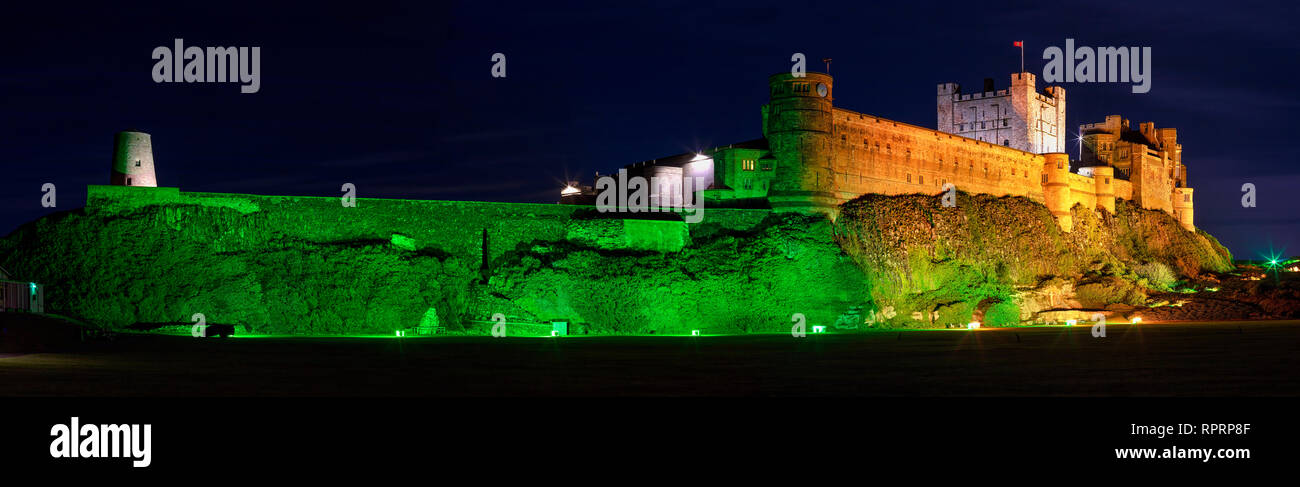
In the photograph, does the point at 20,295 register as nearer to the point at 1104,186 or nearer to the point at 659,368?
the point at 659,368

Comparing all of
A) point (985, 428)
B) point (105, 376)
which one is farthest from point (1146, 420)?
point (105, 376)

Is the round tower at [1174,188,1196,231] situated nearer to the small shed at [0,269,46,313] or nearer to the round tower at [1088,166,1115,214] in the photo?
the round tower at [1088,166,1115,214]

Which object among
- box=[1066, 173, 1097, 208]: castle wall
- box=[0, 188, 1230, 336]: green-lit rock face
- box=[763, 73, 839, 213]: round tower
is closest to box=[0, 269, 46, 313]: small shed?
box=[0, 188, 1230, 336]: green-lit rock face

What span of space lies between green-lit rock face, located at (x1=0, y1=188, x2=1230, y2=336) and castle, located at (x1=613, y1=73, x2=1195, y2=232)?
11.0ft

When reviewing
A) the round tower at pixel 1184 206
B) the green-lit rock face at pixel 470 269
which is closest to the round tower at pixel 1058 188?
the green-lit rock face at pixel 470 269

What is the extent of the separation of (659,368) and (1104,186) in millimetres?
76872

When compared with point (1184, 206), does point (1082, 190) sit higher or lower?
higher

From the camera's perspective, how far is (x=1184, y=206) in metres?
106

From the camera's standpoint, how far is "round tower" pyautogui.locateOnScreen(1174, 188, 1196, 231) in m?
105

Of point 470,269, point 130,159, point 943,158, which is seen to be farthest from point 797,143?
point 130,159

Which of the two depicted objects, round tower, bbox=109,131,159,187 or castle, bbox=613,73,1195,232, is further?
castle, bbox=613,73,1195,232

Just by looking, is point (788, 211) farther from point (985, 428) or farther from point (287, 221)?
point (985, 428)

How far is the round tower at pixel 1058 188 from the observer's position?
86688 mm

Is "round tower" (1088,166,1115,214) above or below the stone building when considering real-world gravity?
below
